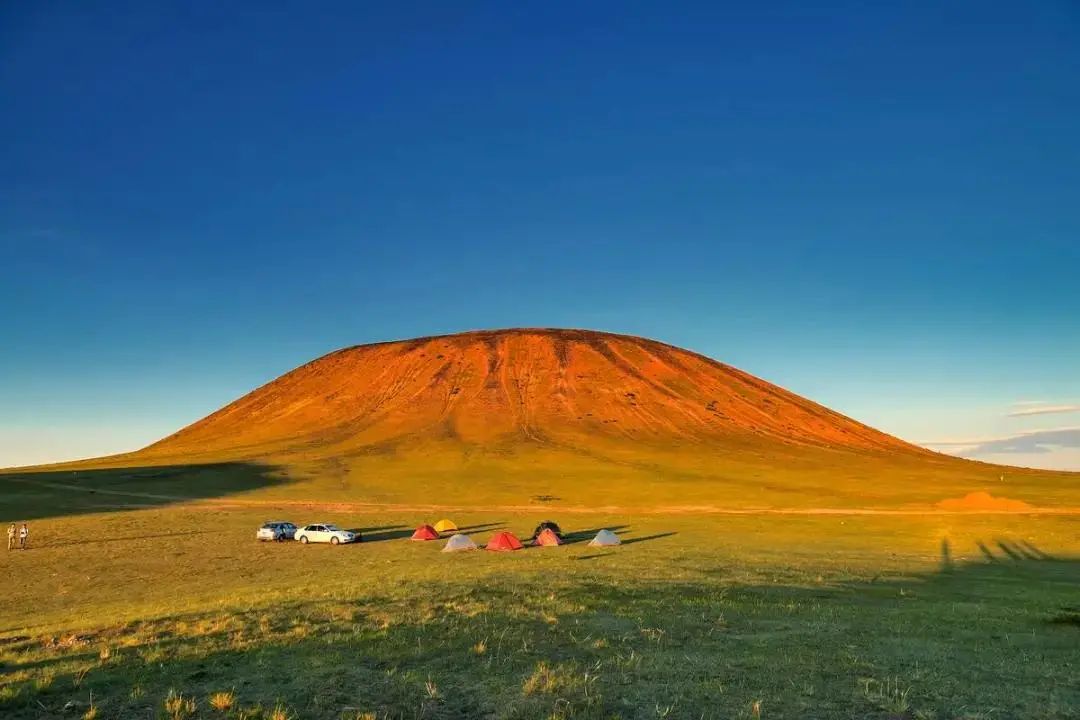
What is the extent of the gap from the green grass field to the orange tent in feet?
8.39

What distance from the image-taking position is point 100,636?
19109 mm

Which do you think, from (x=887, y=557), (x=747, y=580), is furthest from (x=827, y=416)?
(x=747, y=580)

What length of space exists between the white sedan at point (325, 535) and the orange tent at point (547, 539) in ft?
48.5

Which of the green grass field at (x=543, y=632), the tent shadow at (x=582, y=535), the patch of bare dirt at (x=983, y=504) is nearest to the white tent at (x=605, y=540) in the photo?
the green grass field at (x=543, y=632)

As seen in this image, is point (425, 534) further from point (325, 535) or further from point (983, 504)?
point (983, 504)

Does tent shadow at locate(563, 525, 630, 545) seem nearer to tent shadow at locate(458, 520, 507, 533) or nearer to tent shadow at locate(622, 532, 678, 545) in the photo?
tent shadow at locate(622, 532, 678, 545)

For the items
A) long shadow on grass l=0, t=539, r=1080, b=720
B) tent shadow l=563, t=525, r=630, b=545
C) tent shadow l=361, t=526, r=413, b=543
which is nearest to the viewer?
long shadow on grass l=0, t=539, r=1080, b=720

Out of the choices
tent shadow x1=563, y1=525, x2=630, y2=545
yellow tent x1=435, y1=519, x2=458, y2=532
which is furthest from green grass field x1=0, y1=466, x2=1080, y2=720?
yellow tent x1=435, y1=519, x2=458, y2=532

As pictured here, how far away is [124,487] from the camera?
9144 centimetres

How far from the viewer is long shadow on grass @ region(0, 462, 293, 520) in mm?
72250

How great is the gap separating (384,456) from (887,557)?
90.8m

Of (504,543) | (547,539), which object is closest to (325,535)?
(504,543)

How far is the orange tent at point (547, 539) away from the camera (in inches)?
2018

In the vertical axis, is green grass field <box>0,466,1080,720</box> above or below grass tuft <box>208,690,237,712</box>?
below
